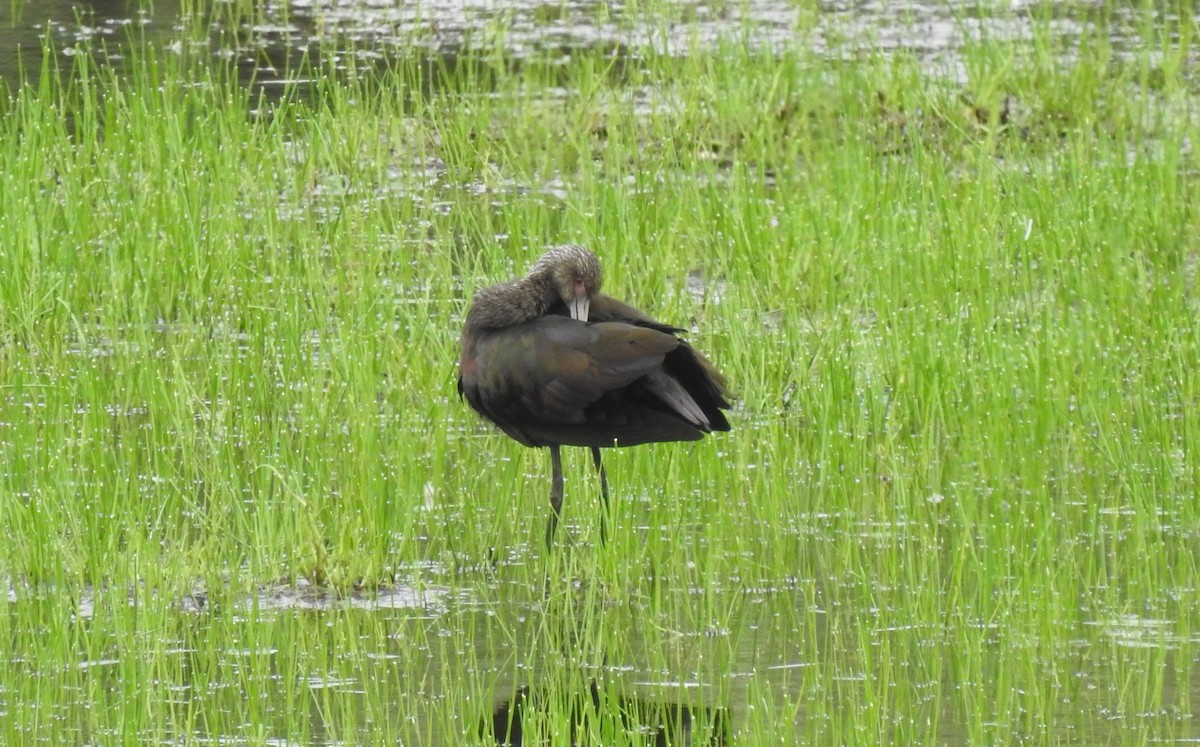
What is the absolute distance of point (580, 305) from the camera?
5582 millimetres


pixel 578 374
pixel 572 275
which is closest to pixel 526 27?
pixel 572 275

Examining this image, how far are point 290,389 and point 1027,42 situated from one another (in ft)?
18.9

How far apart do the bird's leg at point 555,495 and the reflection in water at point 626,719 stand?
0.91 metres

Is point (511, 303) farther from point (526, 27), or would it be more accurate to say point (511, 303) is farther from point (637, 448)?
point (526, 27)

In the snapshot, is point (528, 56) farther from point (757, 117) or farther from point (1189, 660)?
point (1189, 660)

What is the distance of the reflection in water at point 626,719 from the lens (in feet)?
13.8

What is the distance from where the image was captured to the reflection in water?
4211 mm

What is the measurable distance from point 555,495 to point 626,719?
47.3 inches

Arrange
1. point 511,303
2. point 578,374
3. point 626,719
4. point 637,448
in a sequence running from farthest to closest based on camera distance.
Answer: point 637,448, point 511,303, point 578,374, point 626,719

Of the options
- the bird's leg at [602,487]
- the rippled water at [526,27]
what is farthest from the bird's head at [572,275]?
the rippled water at [526,27]

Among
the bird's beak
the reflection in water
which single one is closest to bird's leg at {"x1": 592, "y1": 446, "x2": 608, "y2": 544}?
the bird's beak

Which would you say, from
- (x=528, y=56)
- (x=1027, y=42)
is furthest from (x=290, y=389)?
(x=1027, y=42)

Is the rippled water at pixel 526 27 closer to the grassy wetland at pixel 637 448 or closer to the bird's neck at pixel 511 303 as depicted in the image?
the grassy wetland at pixel 637 448

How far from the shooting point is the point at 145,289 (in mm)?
7578
